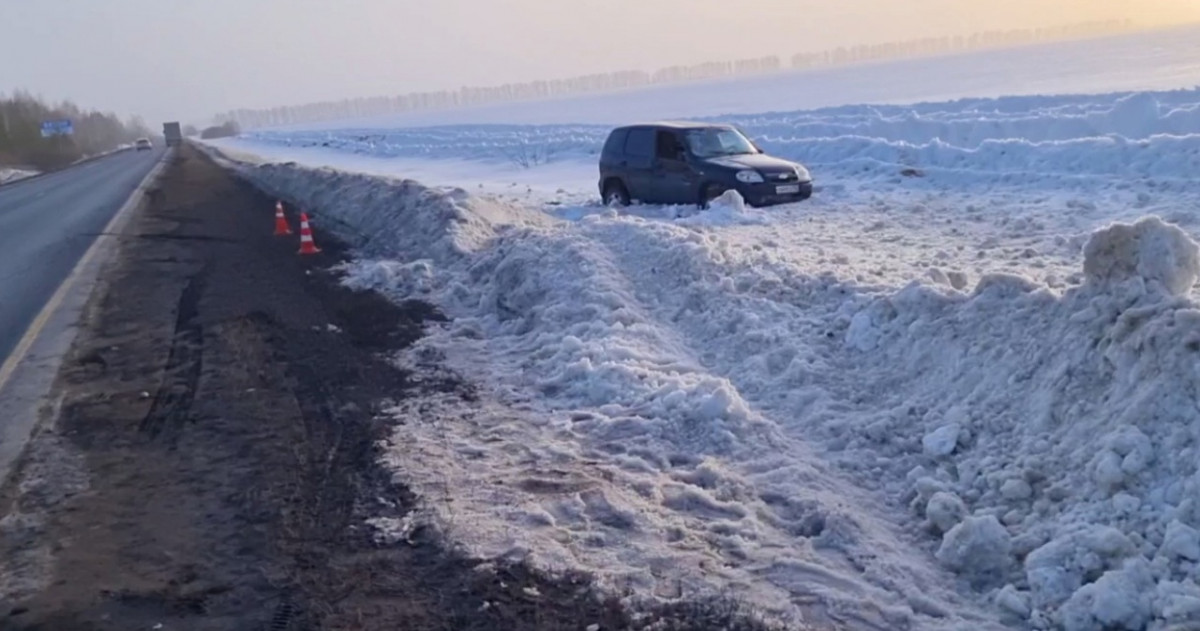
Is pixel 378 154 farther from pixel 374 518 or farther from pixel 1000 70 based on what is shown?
pixel 374 518

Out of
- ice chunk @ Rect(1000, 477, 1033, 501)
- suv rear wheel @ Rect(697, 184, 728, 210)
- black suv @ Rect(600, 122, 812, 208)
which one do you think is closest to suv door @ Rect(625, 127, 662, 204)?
black suv @ Rect(600, 122, 812, 208)

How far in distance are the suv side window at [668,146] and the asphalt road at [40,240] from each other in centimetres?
1027

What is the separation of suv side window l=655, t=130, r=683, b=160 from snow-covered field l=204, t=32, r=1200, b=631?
5913 millimetres

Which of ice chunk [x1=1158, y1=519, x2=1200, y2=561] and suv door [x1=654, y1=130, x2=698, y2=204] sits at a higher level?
suv door [x1=654, y1=130, x2=698, y2=204]

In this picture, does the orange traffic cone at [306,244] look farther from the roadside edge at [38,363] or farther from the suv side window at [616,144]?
the suv side window at [616,144]

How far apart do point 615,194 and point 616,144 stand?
101 centimetres

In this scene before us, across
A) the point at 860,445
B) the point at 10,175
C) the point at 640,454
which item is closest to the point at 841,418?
the point at 860,445

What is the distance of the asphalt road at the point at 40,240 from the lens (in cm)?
1282

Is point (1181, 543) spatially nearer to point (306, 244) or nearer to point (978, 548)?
point (978, 548)

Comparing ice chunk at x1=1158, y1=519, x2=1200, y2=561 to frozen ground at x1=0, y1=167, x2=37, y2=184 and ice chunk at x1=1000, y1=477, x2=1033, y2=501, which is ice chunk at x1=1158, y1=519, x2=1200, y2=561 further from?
frozen ground at x1=0, y1=167, x2=37, y2=184

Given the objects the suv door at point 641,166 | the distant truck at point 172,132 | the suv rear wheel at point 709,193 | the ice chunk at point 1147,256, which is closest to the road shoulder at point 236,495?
the ice chunk at point 1147,256

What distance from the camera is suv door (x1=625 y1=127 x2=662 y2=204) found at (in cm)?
1916

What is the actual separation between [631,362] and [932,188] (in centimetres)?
1162

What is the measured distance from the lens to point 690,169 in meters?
18.3
